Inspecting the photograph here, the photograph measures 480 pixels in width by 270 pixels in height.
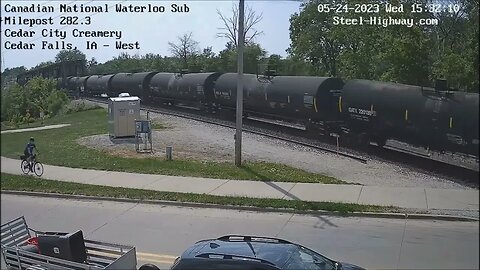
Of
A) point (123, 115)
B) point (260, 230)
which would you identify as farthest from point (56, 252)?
point (260, 230)

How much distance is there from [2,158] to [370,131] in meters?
3.07

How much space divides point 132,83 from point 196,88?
0.66m

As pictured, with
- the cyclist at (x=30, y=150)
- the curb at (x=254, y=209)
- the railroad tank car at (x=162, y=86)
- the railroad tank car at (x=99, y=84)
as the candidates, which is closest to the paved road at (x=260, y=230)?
the curb at (x=254, y=209)

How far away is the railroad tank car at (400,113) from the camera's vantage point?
4520mm

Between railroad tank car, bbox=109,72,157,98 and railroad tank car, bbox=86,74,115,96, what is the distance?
4cm

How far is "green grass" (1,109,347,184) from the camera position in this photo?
6238mm

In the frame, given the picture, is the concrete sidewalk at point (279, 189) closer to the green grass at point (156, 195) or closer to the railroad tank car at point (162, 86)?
the green grass at point (156, 195)

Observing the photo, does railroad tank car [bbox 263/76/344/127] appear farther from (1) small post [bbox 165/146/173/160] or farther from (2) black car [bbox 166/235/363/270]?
(2) black car [bbox 166/235/363/270]

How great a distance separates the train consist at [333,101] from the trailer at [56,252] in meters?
1.58

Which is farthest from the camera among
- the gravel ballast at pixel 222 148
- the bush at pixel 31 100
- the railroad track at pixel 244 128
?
the gravel ballast at pixel 222 148

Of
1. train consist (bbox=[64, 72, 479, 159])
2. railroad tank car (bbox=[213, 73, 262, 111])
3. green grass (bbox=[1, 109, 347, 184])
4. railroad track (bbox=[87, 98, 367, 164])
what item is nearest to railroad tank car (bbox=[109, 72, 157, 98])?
train consist (bbox=[64, 72, 479, 159])

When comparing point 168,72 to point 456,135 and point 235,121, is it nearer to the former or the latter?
point 235,121

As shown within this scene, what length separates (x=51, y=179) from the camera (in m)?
6.89

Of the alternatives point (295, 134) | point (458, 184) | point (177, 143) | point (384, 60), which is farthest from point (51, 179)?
point (458, 184)
